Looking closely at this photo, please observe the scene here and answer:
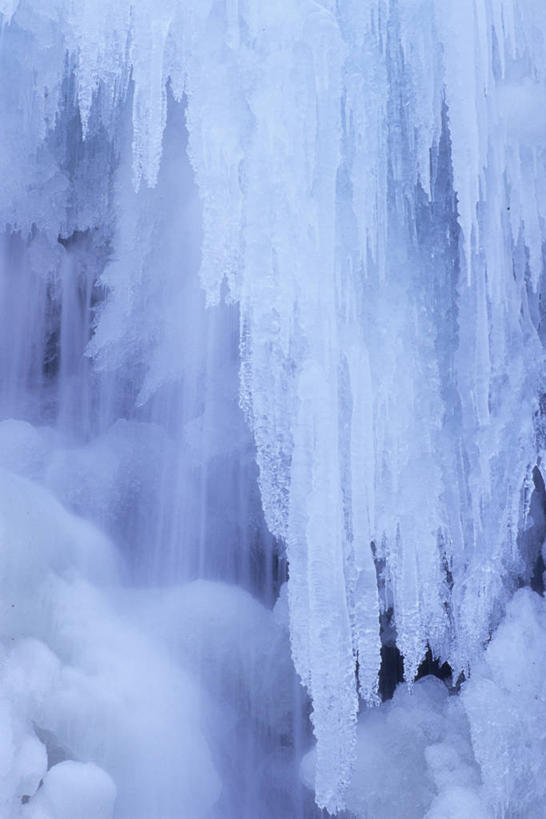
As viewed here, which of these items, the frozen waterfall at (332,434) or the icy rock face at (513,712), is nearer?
the frozen waterfall at (332,434)

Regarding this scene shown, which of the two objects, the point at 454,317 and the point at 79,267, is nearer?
the point at 454,317

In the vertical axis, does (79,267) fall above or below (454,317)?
above

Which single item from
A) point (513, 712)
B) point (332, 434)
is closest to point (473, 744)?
point (513, 712)

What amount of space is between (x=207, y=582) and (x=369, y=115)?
9.25 feet

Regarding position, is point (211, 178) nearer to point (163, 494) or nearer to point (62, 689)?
point (62, 689)

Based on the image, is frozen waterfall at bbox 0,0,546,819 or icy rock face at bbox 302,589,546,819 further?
icy rock face at bbox 302,589,546,819

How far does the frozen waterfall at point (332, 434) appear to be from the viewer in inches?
132

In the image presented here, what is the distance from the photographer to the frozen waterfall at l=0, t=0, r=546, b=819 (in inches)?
132

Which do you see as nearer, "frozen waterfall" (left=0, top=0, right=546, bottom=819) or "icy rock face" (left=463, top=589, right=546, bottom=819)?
"frozen waterfall" (left=0, top=0, right=546, bottom=819)

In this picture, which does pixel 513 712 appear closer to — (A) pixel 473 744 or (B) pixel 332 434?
(A) pixel 473 744

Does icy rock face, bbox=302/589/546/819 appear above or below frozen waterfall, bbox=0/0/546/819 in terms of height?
below

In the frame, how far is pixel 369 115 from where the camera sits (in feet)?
11.7

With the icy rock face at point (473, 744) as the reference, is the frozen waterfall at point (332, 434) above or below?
above

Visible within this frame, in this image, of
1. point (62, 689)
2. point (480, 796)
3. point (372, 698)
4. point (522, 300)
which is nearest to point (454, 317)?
point (522, 300)
